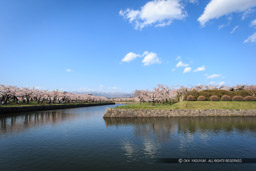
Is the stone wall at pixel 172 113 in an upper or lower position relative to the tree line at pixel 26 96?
lower

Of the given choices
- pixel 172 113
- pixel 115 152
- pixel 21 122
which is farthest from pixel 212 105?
pixel 21 122

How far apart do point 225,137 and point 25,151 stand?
23.3 m

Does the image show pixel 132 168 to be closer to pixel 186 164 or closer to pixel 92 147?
pixel 186 164

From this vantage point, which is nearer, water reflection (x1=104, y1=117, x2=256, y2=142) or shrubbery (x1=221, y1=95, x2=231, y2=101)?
water reflection (x1=104, y1=117, x2=256, y2=142)

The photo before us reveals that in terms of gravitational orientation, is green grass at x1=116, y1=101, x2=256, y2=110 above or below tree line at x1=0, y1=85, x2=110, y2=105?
below

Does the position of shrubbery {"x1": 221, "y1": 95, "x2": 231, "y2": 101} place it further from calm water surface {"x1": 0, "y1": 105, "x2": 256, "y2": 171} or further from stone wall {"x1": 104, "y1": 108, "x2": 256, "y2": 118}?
calm water surface {"x1": 0, "y1": 105, "x2": 256, "y2": 171}

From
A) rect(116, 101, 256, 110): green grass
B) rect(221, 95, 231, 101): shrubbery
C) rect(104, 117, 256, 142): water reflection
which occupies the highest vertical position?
rect(221, 95, 231, 101): shrubbery

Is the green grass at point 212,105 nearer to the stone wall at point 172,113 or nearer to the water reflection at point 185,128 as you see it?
the stone wall at point 172,113

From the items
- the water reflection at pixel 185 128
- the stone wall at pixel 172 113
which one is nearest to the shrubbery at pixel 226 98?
the stone wall at pixel 172 113

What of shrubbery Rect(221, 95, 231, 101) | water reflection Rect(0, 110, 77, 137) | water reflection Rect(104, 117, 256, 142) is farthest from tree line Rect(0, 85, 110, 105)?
shrubbery Rect(221, 95, 231, 101)

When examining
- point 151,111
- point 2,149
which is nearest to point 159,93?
point 151,111

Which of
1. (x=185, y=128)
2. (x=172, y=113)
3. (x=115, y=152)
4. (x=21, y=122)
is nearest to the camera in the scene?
(x=115, y=152)

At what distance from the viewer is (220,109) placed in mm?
40281

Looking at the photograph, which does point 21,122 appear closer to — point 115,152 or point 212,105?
point 115,152
